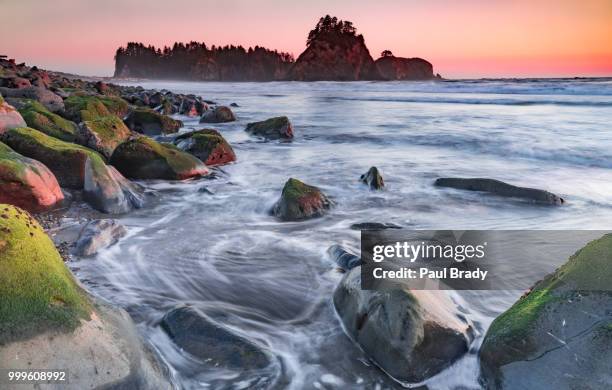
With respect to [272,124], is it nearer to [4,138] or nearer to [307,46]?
[4,138]

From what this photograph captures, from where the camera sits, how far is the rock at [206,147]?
30.2 ft

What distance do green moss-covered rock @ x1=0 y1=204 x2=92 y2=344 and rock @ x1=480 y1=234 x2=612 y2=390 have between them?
2306 millimetres

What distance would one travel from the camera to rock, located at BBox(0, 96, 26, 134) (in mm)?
6668

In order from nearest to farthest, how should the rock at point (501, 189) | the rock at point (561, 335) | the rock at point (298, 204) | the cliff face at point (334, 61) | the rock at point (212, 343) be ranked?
the rock at point (561, 335)
the rock at point (212, 343)
the rock at point (298, 204)
the rock at point (501, 189)
the cliff face at point (334, 61)

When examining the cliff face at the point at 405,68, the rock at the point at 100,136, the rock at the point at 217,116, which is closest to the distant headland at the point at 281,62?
the cliff face at the point at 405,68

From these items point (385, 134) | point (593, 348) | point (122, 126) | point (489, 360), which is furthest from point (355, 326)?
point (385, 134)

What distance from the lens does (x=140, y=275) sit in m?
4.36

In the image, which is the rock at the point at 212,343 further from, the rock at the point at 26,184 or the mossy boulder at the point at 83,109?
the mossy boulder at the point at 83,109

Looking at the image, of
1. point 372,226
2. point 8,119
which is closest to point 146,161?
point 8,119

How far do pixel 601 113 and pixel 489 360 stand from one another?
21.5m

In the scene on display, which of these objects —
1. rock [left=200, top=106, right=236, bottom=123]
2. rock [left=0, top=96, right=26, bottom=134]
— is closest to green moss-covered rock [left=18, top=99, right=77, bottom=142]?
rock [left=0, top=96, right=26, bottom=134]

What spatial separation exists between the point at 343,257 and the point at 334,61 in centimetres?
10182

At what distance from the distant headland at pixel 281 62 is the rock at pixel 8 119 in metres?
96.5

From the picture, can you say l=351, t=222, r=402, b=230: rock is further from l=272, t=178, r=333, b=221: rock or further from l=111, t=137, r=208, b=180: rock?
l=111, t=137, r=208, b=180: rock
